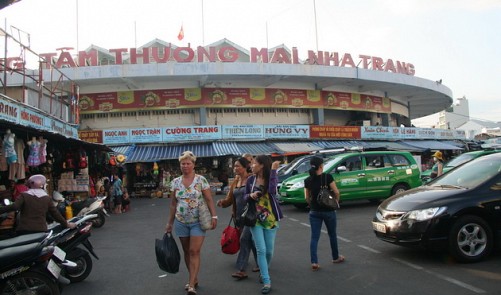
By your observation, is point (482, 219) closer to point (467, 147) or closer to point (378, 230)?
point (378, 230)

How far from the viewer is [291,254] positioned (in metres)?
6.67

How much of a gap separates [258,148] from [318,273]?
1841cm

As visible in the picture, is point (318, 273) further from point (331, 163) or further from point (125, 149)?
point (125, 149)

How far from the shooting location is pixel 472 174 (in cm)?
636

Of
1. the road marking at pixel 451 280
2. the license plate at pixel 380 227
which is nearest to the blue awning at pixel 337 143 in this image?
the license plate at pixel 380 227

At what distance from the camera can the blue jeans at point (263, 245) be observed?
15.6 ft

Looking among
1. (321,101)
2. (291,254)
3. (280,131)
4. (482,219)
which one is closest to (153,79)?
(280,131)

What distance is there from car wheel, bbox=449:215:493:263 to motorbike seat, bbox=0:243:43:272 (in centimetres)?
504

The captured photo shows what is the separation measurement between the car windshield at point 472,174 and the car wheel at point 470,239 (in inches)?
23.2

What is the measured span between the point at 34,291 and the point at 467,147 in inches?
1280

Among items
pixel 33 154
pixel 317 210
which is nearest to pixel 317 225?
pixel 317 210

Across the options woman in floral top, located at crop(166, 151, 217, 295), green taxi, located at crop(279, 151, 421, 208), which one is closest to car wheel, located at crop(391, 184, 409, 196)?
green taxi, located at crop(279, 151, 421, 208)

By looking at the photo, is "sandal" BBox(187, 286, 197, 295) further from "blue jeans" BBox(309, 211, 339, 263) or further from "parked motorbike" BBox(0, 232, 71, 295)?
"blue jeans" BBox(309, 211, 339, 263)

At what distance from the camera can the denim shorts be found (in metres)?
4.72
